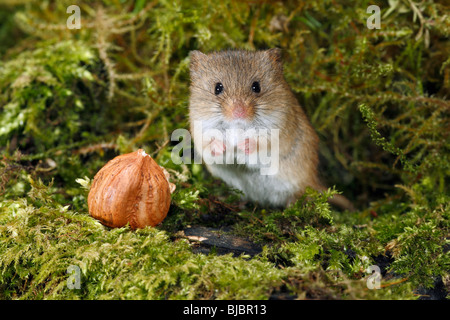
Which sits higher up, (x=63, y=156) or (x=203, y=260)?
(x=63, y=156)

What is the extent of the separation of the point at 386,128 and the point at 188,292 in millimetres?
2767

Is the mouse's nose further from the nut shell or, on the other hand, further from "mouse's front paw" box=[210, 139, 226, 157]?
the nut shell

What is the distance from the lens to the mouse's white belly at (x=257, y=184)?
3.32m

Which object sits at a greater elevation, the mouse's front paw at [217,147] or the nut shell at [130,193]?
the mouse's front paw at [217,147]

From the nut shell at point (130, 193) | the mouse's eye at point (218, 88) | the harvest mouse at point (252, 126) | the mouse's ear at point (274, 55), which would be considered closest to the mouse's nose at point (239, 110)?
the harvest mouse at point (252, 126)

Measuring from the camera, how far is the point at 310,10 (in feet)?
13.3

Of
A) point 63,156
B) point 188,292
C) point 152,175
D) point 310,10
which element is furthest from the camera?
point 310,10

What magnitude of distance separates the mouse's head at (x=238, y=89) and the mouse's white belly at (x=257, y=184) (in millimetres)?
430

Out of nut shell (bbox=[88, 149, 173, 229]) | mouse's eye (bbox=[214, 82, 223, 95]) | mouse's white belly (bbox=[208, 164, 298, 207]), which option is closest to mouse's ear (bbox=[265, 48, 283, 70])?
mouse's eye (bbox=[214, 82, 223, 95])

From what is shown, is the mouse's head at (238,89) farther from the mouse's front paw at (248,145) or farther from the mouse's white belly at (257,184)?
the mouse's white belly at (257,184)

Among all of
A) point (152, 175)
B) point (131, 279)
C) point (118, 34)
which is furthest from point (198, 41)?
point (131, 279)

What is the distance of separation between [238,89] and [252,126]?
0.99ft

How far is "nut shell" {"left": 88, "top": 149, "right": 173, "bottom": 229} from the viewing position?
7.87 ft

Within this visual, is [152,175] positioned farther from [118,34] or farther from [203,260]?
[118,34]
